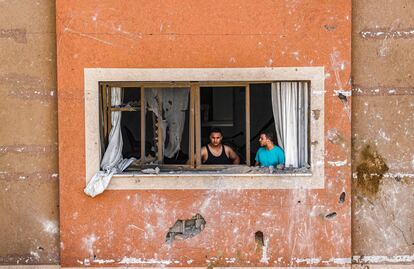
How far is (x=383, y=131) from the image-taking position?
704 centimetres

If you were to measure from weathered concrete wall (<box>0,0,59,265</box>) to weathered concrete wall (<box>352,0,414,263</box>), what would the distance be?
394 centimetres

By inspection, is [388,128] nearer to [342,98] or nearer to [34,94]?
[342,98]

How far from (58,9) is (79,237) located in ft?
9.57

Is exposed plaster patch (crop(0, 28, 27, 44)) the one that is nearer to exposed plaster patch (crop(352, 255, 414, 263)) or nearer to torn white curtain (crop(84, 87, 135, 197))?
torn white curtain (crop(84, 87, 135, 197))

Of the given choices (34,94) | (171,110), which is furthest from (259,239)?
(34,94)

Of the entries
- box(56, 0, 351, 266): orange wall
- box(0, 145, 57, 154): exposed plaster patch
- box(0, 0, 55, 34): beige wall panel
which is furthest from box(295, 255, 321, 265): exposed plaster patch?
box(0, 0, 55, 34): beige wall panel

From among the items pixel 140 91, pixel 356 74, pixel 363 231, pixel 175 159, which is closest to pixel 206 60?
pixel 140 91

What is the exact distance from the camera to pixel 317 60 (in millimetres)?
6891

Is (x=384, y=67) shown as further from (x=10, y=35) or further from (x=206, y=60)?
(x=10, y=35)

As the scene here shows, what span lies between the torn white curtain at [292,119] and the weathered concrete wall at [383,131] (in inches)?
25.5

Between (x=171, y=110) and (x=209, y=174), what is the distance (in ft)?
3.37

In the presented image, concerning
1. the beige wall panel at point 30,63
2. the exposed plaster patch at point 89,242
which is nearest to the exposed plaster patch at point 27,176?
the exposed plaster patch at point 89,242

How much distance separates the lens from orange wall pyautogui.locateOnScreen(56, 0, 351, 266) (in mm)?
6867

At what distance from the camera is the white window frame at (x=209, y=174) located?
689 centimetres
